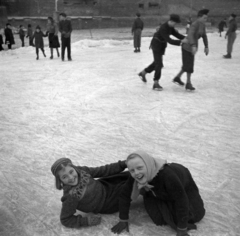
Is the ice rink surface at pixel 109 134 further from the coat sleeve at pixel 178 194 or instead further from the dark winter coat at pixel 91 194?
the coat sleeve at pixel 178 194

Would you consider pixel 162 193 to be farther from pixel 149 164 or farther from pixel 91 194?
pixel 91 194

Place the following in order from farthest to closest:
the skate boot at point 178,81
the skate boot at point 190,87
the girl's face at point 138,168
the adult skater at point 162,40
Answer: the skate boot at point 178,81 < the skate boot at point 190,87 < the adult skater at point 162,40 < the girl's face at point 138,168

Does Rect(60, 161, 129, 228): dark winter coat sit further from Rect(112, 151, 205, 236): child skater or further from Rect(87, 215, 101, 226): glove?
Rect(112, 151, 205, 236): child skater

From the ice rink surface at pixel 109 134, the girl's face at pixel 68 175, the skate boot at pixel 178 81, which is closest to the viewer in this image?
the girl's face at pixel 68 175

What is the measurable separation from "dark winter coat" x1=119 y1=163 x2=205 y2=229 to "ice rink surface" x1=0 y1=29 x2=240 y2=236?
0.41 feet

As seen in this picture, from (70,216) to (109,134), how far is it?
1.96 metres

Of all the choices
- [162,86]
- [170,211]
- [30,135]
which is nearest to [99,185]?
[170,211]

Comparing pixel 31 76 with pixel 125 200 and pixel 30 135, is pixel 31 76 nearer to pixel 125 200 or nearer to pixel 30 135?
pixel 30 135

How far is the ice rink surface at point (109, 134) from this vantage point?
2639 millimetres

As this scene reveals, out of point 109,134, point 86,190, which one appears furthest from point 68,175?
point 109,134

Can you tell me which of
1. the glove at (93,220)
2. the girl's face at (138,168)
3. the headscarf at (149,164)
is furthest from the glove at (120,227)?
the girl's face at (138,168)

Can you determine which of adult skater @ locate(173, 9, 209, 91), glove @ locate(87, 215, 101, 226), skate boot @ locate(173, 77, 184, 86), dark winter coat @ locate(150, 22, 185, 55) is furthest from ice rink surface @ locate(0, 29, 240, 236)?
dark winter coat @ locate(150, 22, 185, 55)

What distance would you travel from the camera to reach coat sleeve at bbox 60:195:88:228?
2443mm

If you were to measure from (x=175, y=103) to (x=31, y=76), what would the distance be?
162 inches
